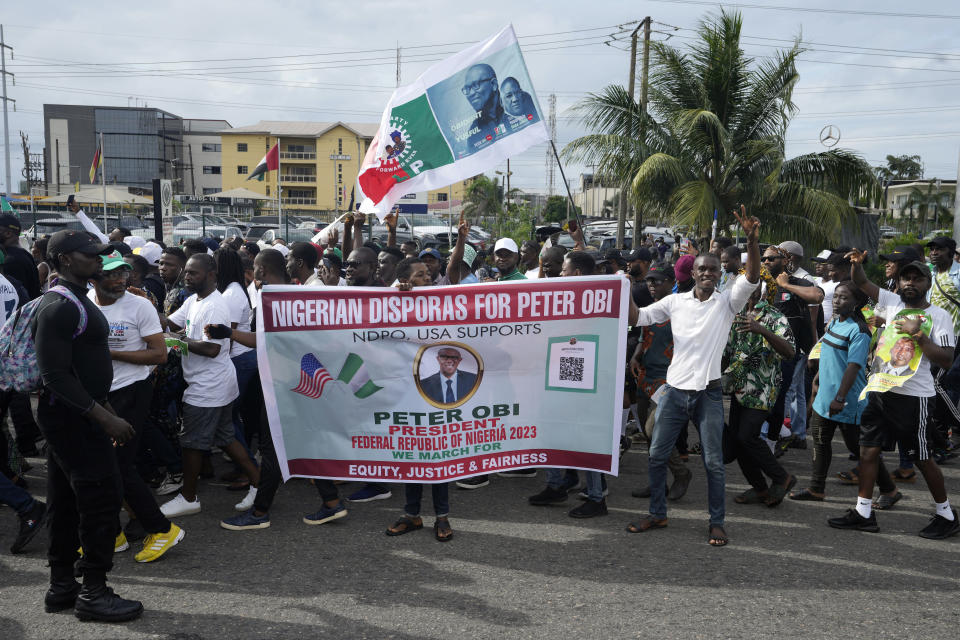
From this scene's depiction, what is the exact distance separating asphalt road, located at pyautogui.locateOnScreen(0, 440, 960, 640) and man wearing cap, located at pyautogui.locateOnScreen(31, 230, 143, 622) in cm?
21

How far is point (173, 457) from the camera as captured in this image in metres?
5.82

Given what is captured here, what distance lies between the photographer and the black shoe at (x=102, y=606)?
390 cm

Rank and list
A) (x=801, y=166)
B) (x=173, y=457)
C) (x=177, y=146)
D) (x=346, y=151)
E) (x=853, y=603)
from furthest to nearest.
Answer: (x=177, y=146) < (x=346, y=151) < (x=801, y=166) < (x=173, y=457) < (x=853, y=603)

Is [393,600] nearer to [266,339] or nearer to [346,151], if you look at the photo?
[266,339]

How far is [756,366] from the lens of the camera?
558cm

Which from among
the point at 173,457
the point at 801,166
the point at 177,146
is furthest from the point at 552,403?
the point at 177,146

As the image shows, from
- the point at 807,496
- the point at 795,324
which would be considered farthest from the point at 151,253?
the point at 807,496

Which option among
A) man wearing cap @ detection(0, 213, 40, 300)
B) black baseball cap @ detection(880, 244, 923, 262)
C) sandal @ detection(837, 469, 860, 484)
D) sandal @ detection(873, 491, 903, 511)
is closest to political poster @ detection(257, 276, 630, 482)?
black baseball cap @ detection(880, 244, 923, 262)

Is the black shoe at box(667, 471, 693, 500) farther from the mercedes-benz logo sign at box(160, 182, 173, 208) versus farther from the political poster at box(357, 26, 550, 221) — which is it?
the mercedes-benz logo sign at box(160, 182, 173, 208)

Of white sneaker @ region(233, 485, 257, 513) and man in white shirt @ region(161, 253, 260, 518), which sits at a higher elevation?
man in white shirt @ region(161, 253, 260, 518)

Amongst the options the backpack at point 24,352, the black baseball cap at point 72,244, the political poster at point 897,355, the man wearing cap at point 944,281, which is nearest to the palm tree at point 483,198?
the man wearing cap at point 944,281

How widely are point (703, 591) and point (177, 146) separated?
311 feet

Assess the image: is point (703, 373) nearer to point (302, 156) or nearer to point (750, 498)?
point (750, 498)

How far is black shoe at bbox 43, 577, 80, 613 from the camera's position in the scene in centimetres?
402
